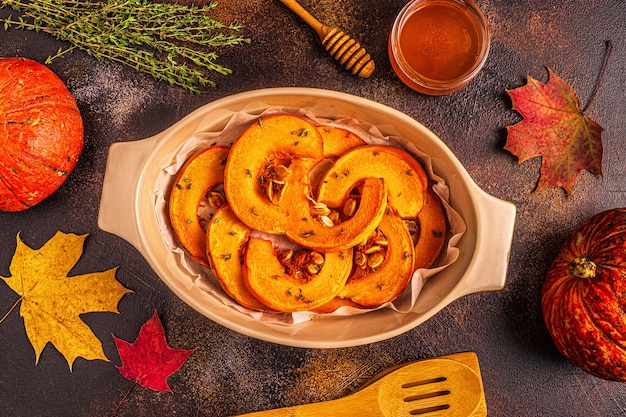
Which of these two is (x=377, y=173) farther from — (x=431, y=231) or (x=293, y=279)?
(x=293, y=279)

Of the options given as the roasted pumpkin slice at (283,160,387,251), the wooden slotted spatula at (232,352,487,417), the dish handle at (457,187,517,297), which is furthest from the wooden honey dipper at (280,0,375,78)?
the wooden slotted spatula at (232,352,487,417)

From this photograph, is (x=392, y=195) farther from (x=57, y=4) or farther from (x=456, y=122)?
(x=57, y=4)

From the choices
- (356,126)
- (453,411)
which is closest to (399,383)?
(453,411)

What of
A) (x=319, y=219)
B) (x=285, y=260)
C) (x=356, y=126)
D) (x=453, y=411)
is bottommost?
(x=453, y=411)

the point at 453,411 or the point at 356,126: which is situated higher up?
the point at 356,126

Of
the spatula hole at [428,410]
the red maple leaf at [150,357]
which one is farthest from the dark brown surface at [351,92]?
the spatula hole at [428,410]

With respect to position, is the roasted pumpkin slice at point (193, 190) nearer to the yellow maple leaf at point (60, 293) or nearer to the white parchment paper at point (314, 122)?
the white parchment paper at point (314, 122)

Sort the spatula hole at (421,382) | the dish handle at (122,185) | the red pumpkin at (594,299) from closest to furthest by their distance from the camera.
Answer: the dish handle at (122,185)
the red pumpkin at (594,299)
the spatula hole at (421,382)
